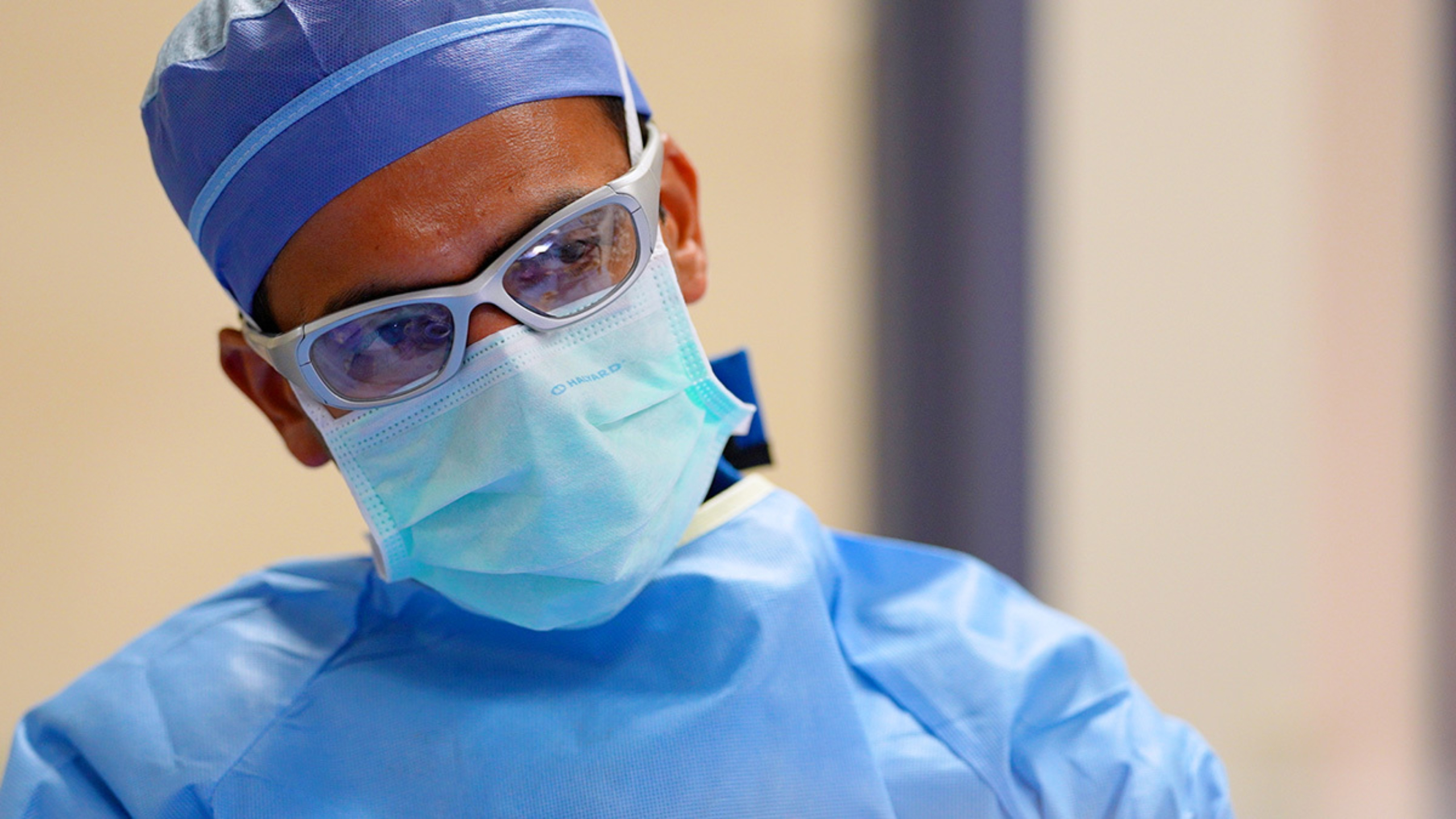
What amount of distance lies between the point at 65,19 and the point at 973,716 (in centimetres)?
123

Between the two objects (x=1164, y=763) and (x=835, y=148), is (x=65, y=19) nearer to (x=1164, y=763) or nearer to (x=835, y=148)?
(x=835, y=148)

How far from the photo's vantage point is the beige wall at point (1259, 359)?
5.42 ft

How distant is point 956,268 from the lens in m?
1.99

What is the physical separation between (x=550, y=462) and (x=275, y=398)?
0.95ft

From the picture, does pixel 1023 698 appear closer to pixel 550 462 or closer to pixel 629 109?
pixel 550 462

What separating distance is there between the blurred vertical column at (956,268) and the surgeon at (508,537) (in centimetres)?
109

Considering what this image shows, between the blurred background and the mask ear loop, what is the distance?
2.46ft

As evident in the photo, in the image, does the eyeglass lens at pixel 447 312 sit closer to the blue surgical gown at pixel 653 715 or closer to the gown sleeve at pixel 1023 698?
the blue surgical gown at pixel 653 715

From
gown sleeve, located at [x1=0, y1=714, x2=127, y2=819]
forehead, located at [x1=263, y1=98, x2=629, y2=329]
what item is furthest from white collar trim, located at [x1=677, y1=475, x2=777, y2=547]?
gown sleeve, located at [x1=0, y1=714, x2=127, y2=819]

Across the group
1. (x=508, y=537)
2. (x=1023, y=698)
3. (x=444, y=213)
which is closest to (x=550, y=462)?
(x=508, y=537)

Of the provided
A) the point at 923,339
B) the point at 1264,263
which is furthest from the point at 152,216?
the point at 1264,263

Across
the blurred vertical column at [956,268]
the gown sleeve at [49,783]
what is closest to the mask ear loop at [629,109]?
the gown sleeve at [49,783]

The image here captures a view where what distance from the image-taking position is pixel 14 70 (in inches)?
50.0

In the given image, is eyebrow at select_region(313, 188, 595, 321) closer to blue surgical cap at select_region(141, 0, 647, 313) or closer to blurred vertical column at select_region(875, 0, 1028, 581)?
blue surgical cap at select_region(141, 0, 647, 313)
